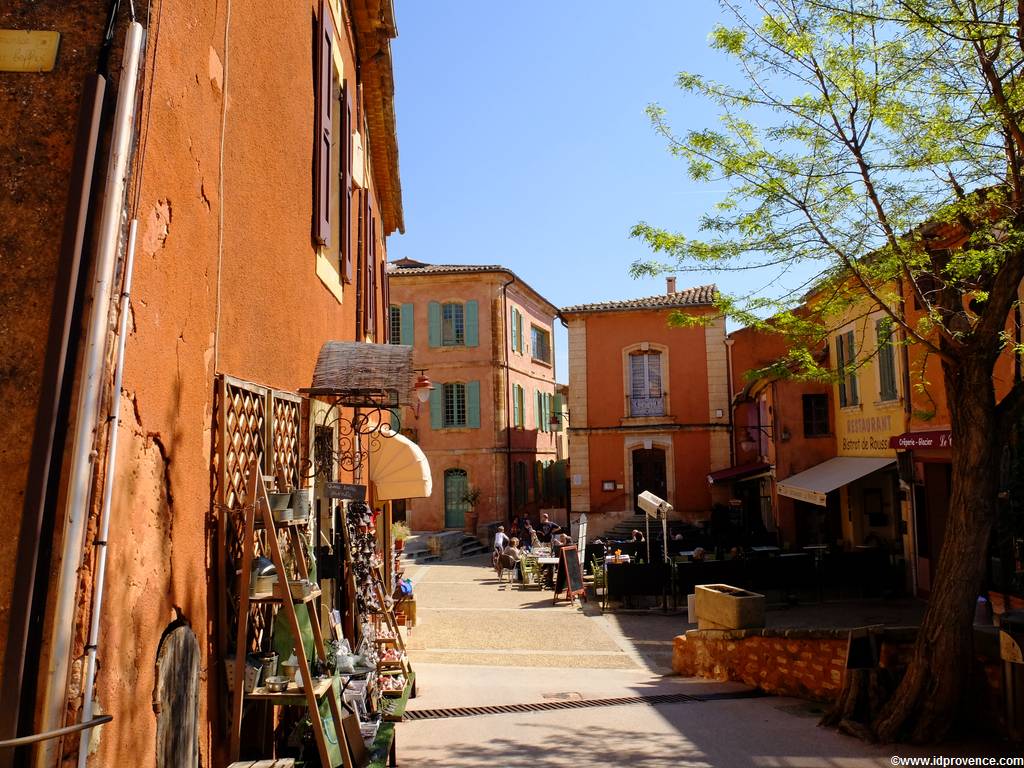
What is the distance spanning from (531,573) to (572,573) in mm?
2565

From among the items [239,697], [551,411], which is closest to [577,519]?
[551,411]

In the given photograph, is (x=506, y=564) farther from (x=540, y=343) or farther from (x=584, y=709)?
(x=540, y=343)

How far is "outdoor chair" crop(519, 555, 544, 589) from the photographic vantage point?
1911cm

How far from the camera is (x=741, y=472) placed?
2278cm

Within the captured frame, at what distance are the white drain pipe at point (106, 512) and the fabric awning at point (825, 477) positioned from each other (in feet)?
46.6

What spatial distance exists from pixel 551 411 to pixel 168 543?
33582 millimetres

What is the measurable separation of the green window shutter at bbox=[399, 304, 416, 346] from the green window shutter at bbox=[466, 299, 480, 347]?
2021 millimetres

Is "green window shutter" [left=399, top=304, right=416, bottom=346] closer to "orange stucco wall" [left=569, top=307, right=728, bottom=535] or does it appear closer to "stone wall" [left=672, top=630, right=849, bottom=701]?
"orange stucco wall" [left=569, top=307, right=728, bottom=535]

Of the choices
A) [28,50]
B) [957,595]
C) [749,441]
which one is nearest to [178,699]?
[28,50]

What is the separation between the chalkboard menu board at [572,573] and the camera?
16.8m

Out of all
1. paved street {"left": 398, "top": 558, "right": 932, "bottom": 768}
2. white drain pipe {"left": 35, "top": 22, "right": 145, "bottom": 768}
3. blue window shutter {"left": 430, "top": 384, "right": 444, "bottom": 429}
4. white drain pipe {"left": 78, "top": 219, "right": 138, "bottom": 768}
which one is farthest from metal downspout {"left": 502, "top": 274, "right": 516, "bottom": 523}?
white drain pipe {"left": 35, "top": 22, "right": 145, "bottom": 768}

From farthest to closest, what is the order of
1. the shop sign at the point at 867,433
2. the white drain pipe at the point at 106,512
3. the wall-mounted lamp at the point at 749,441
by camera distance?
the wall-mounted lamp at the point at 749,441 → the shop sign at the point at 867,433 → the white drain pipe at the point at 106,512

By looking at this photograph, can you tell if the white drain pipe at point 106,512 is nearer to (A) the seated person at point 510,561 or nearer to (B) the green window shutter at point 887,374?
(B) the green window shutter at point 887,374

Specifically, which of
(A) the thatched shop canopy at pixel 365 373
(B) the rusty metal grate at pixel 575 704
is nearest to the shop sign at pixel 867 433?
(B) the rusty metal grate at pixel 575 704
